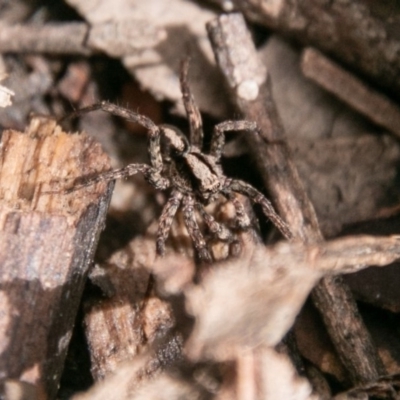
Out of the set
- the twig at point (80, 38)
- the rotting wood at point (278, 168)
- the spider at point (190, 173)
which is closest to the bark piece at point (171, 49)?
the twig at point (80, 38)

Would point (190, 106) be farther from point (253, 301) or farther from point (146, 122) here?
point (253, 301)

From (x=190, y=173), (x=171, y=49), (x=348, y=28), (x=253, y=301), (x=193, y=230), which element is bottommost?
(x=190, y=173)

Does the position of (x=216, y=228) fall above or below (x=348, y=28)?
below

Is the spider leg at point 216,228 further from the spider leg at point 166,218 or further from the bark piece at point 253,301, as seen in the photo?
the bark piece at point 253,301

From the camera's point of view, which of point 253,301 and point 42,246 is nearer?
point 253,301

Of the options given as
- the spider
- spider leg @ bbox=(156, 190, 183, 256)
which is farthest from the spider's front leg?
spider leg @ bbox=(156, 190, 183, 256)

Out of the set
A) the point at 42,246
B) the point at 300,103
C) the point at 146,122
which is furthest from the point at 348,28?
the point at 42,246

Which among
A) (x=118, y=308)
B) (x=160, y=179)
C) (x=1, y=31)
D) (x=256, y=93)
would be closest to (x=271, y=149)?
(x=256, y=93)

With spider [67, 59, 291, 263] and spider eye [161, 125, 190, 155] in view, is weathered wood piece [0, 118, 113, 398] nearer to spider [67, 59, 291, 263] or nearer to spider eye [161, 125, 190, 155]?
spider [67, 59, 291, 263]
